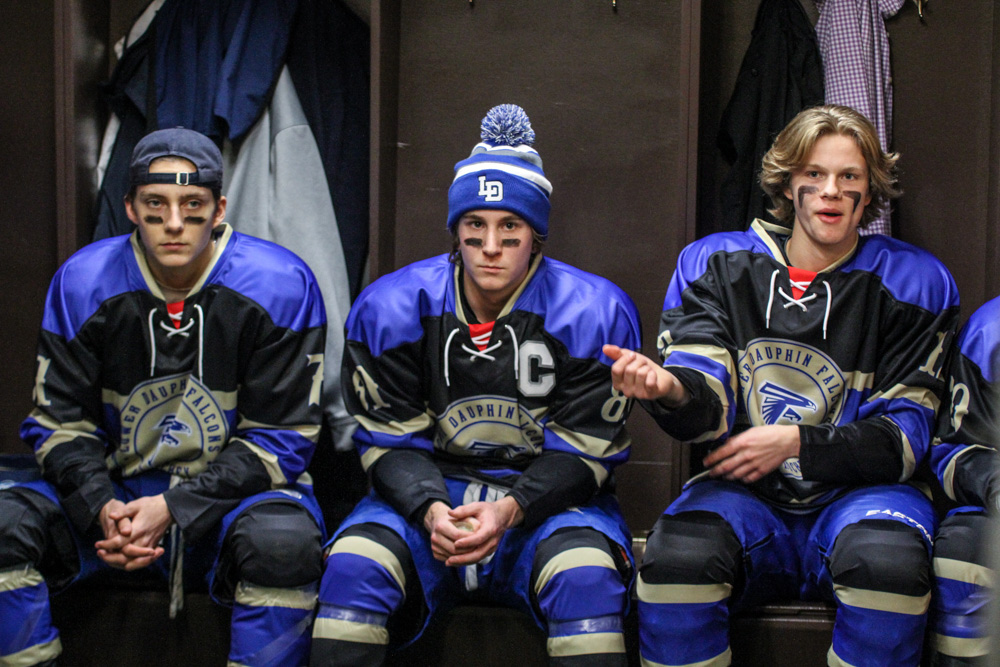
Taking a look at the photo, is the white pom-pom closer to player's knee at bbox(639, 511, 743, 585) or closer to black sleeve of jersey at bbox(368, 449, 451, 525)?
black sleeve of jersey at bbox(368, 449, 451, 525)

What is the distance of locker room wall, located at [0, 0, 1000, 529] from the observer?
2.61 meters

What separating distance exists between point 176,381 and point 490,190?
79 centimetres

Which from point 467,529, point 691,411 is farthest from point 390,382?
point 691,411

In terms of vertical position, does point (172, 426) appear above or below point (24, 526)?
above

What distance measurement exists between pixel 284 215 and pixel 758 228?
1.23 meters

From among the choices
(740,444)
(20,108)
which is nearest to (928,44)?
(740,444)

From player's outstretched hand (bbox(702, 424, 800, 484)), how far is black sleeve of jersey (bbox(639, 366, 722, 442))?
6 cm

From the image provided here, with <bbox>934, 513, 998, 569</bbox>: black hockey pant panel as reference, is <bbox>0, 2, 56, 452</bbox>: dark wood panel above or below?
above

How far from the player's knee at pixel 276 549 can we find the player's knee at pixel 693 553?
626 millimetres

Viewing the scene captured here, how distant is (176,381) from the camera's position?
216 cm

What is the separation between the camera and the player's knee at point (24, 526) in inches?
74.8

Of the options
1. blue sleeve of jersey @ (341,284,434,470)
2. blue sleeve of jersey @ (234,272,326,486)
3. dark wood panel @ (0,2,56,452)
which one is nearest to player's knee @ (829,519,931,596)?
blue sleeve of jersey @ (341,284,434,470)

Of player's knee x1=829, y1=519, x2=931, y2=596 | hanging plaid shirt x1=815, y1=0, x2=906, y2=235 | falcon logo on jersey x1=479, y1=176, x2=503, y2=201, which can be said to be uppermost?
hanging plaid shirt x1=815, y1=0, x2=906, y2=235

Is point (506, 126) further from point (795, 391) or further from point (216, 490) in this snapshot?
point (216, 490)
